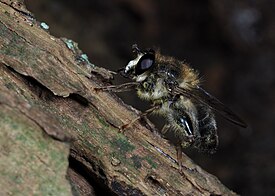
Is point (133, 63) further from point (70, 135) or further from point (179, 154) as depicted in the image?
point (70, 135)

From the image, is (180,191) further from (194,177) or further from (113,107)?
(113,107)

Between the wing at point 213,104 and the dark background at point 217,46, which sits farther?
the dark background at point 217,46

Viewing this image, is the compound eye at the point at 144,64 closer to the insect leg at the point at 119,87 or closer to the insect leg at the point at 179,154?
the insect leg at the point at 119,87

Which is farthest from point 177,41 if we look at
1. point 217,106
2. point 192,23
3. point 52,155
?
point 52,155

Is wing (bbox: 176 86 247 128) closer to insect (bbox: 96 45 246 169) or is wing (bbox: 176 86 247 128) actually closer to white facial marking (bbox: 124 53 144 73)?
insect (bbox: 96 45 246 169)

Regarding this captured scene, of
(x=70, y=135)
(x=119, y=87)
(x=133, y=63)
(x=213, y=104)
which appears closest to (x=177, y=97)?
(x=213, y=104)

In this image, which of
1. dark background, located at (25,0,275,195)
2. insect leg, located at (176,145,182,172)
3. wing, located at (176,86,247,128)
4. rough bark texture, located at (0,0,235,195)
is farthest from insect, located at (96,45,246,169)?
dark background, located at (25,0,275,195)

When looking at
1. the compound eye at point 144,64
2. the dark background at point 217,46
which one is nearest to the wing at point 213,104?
the compound eye at point 144,64
